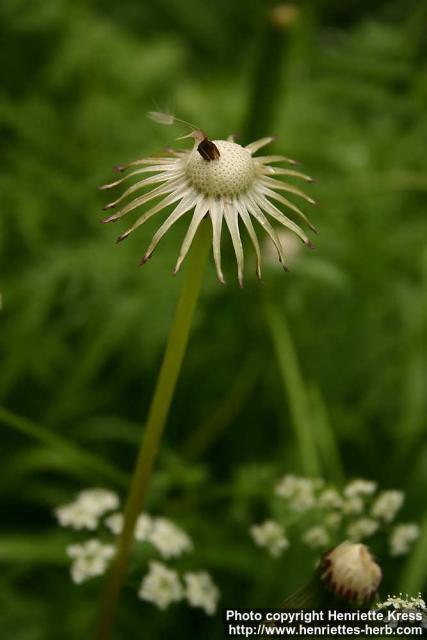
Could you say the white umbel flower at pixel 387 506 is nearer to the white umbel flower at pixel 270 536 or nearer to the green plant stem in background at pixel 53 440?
the white umbel flower at pixel 270 536

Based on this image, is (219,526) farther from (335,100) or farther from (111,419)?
(335,100)

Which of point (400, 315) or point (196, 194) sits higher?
point (400, 315)

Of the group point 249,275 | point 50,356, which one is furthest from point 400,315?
point 50,356

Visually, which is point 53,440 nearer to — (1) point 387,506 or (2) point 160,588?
(2) point 160,588

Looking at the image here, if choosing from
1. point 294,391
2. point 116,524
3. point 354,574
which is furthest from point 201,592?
point 294,391

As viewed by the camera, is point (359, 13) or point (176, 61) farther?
point (359, 13)

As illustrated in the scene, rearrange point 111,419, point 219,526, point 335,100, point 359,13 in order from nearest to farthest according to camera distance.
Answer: point 219,526 → point 111,419 → point 335,100 → point 359,13

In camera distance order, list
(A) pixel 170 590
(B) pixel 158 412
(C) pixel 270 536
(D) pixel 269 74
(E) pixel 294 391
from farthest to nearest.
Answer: (D) pixel 269 74 < (E) pixel 294 391 < (C) pixel 270 536 < (A) pixel 170 590 < (B) pixel 158 412
